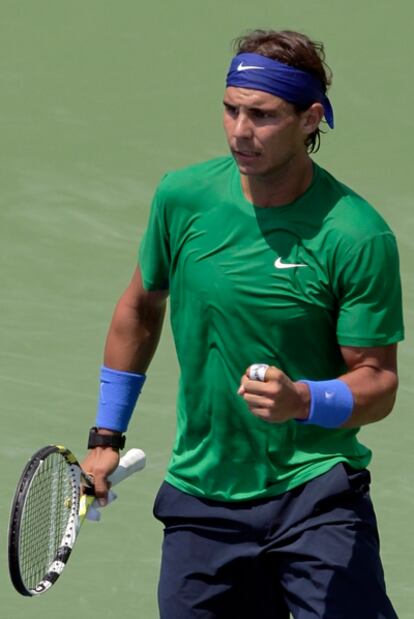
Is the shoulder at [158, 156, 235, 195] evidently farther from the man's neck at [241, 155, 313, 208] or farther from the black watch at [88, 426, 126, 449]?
the black watch at [88, 426, 126, 449]

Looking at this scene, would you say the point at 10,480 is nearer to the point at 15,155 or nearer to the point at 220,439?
the point at 220,439

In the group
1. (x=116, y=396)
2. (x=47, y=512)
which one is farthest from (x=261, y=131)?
(x=47, y=512)

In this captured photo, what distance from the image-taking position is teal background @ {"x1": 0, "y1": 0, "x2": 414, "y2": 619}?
816 cm

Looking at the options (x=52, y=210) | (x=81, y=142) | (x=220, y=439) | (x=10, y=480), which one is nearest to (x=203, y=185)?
(x=220, y=439)

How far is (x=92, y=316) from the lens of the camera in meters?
9.98

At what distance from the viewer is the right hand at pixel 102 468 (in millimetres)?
5895

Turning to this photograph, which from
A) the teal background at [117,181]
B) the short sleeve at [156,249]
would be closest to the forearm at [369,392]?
the short sleeve at [156,249]

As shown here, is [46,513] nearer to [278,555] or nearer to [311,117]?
[278,555]

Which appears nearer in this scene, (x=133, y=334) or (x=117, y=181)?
(x=133, y=334)

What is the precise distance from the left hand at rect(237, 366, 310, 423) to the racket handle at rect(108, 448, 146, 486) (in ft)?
2.96

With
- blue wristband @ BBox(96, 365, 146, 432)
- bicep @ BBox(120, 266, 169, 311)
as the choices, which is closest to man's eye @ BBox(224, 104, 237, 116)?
bicep @ BBox(120, 266, 169, 311)

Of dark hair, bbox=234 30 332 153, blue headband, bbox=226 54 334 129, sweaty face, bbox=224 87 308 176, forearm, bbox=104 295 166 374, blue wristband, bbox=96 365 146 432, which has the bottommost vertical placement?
blue wristband, bbox=96 365 146 432

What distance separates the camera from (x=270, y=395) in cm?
507

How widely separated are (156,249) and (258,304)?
420mm
